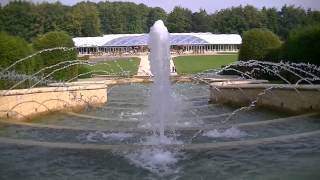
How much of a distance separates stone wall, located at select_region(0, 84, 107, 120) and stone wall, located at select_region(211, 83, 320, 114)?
4245 mm

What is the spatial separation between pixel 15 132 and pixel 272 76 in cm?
1605

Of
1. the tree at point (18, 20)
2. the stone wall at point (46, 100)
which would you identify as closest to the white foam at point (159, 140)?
the stone wall at point (46, 100)

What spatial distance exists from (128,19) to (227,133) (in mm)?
94798

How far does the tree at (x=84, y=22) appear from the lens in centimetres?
8175

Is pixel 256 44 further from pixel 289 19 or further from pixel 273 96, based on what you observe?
pixel 289 19

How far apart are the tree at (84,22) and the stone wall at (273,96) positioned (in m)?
66.2

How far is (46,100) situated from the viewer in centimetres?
1509

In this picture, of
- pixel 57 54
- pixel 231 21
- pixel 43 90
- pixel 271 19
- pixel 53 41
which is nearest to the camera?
pixel 43 90

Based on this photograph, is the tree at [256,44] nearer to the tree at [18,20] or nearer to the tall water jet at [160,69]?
the tall water jet at [160,69]

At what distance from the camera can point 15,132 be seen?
10.7 metres

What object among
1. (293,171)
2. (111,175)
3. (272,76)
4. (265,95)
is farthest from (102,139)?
(272,76)

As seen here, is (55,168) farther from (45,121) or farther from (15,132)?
(45,121)

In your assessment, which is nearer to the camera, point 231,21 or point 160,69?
point 160,69

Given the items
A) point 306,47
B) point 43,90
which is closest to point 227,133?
point 43,90
